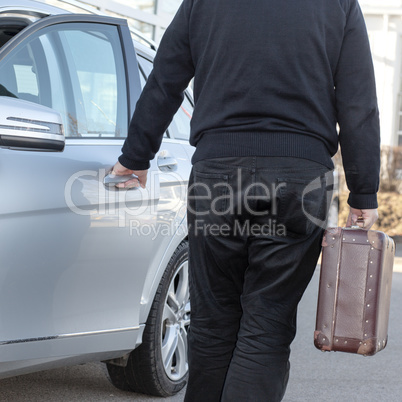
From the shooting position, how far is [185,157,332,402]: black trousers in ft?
7.86

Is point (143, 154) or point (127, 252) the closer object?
point (143, 154)

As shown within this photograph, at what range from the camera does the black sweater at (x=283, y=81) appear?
2.38m

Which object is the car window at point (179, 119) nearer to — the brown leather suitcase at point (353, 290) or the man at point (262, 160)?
the man at point (262, 160)

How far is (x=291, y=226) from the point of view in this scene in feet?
7.93

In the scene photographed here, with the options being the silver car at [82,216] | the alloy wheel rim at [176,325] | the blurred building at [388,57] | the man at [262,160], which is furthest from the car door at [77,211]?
the blurred building at [388,57]

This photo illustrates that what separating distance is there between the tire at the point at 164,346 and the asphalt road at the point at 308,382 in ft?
0.30

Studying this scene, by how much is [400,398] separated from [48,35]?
2.50 meters

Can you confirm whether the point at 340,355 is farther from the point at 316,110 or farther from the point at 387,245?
the point at 316,110

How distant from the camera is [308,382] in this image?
A: 13.5 ft

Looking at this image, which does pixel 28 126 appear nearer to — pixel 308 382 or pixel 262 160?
pixel 262 160

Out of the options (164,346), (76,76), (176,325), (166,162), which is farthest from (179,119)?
(164,346)

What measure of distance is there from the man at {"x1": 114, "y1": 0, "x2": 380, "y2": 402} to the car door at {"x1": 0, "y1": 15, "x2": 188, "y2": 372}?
505 millimetres

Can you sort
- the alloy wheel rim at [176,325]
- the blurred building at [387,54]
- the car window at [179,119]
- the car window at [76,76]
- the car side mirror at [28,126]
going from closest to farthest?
1. the car side mirror at [28,126]
2. the car window at [76,76]
3. the alloy wheel rim at [176,325]
4. the car window at [179,119]
5. the blurred building at [387,54]

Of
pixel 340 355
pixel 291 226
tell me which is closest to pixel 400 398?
pixel 340 355
